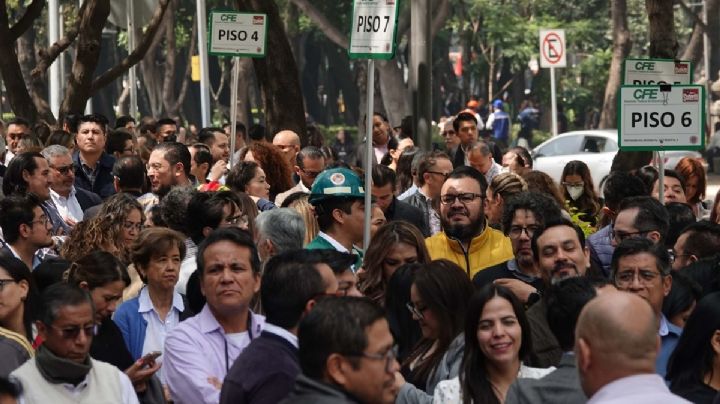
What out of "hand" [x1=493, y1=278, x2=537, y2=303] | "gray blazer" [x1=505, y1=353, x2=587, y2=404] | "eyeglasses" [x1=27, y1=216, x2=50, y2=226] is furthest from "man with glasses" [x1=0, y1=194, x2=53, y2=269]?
"gray blazer" [x1=505, y1=353, x2=587, y2=404]

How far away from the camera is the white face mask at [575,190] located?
1528 centimetres

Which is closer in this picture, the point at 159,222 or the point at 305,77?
the point at 159,222

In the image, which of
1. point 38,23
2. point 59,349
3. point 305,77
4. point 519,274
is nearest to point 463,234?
point 519,274

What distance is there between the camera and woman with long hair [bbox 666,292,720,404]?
7551 millimetres

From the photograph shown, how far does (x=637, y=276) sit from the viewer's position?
889 centimetres

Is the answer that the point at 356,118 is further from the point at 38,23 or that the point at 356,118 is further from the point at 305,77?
the point at 38,23

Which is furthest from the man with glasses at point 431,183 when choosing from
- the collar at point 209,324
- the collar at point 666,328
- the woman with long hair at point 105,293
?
the collar at point 209,324

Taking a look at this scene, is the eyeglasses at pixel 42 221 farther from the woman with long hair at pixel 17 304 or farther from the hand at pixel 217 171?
the hand at pixel 217 171

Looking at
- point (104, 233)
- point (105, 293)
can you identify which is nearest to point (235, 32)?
point (104, 233)

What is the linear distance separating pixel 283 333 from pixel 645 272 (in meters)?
2.77

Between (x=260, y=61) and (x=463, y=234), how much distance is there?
1174cm

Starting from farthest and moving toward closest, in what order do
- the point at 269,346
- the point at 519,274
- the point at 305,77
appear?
the point at 305,77
the point at 519,274
the point at 269,346

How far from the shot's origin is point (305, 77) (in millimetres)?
71250

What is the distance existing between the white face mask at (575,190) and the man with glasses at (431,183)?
188cm
